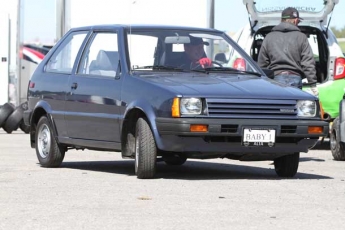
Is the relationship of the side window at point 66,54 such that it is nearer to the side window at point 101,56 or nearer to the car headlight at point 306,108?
the side window at point 101,56

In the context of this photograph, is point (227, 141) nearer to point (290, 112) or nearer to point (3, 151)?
point (290, 112)

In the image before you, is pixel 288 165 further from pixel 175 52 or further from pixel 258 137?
pixel 175 52

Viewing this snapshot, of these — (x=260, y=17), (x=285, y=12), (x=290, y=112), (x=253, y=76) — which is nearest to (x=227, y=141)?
(x=290, y=112)

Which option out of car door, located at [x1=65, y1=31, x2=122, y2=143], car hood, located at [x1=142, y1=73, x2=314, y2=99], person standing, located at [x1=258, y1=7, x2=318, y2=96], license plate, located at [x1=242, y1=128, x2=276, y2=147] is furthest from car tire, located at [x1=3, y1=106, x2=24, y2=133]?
license plate, located at [x1=242, y1=128, x2=276, y2=147]

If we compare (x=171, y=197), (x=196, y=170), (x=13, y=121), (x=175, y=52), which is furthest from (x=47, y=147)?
(x=13, y=121)

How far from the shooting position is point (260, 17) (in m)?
18.0

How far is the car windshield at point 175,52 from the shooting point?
39.9ft

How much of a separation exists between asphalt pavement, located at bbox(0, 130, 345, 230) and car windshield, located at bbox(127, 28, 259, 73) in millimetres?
1099

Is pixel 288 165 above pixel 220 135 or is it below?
below

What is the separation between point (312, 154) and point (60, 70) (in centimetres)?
470

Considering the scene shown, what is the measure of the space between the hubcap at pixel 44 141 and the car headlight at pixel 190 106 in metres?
2.58

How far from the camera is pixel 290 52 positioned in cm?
1453

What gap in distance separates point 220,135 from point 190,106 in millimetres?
380

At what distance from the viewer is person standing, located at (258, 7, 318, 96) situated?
1441 centimetres
